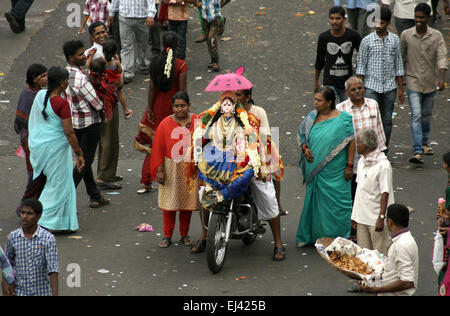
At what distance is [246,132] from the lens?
7.74 m

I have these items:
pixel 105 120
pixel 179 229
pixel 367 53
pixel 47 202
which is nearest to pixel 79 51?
pixel 105 120

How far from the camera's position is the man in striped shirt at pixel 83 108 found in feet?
30.0

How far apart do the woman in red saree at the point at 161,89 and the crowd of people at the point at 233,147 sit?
14mm

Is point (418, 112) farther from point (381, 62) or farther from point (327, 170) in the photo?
point (327, 170)

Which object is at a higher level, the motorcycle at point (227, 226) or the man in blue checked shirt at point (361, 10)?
the man in blue checked shirt at point (361, 10)

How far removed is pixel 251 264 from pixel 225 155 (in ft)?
3.85

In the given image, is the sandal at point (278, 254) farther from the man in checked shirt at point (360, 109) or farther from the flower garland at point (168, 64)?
the flower garland at point (168, 64)

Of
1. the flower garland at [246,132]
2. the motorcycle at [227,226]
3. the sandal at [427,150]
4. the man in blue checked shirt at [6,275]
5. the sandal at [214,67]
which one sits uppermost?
the flower garland at [246,132]

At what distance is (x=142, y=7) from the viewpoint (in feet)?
42.7

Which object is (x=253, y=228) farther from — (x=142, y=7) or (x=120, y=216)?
(x=142, y=7)

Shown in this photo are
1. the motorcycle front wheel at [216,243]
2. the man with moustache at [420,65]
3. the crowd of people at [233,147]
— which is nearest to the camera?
the crowd of people at [233,147]

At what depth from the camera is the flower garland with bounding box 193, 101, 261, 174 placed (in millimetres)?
7680

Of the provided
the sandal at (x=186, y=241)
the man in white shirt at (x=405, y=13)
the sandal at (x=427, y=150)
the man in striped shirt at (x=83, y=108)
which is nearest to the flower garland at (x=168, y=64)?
the man in striped shirt at (x=83, y=108)

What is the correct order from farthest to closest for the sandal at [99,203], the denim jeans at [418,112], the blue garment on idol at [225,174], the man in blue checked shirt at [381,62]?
the denim jeans at [418,112] < the man in blue checked shirt at [381,62] < the sandal at [99,203] < the blue garment on idol at [225,174]
